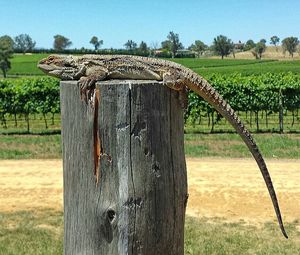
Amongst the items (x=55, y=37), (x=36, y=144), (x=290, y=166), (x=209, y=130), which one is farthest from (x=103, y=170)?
(x=55, y=37)

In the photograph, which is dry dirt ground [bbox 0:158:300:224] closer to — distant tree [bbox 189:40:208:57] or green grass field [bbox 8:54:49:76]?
green grass field [bbox 8:54:49:76]

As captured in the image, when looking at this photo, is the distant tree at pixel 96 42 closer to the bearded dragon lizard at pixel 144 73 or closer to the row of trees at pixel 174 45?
the row of trees at pixel 174 45

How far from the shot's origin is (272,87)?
26094mm

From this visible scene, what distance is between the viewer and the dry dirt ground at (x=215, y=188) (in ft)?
35.9

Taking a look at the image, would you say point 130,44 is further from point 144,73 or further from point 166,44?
point 144,73

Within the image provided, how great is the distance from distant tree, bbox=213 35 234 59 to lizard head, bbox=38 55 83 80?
124 m

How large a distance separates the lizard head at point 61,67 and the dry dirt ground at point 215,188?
24.8ft

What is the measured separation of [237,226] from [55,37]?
129 meters

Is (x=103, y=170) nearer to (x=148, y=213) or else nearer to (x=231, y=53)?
(x=148, y=213)

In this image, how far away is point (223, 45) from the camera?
128500 mm

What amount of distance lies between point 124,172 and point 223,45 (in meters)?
129

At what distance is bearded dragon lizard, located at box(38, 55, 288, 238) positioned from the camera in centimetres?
286

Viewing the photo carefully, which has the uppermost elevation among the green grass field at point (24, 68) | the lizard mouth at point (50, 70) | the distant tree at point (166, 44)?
the distant tree at point (166, 44)

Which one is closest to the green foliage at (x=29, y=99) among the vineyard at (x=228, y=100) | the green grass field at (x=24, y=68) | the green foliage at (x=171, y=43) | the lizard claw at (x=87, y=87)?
the vineyard at (x=228, y=100)
